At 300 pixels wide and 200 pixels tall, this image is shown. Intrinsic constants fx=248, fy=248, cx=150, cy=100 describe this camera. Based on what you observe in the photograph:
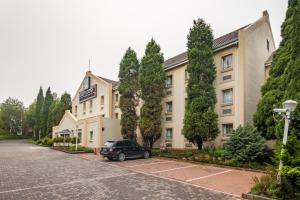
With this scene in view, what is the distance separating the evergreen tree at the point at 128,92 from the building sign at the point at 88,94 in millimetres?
9936

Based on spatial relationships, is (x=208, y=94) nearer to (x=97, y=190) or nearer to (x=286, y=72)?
(x=286, y=72)

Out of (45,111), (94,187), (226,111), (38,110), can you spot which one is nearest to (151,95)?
(226,111)

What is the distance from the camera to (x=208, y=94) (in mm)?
20797

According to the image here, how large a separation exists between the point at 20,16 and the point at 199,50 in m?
13.5

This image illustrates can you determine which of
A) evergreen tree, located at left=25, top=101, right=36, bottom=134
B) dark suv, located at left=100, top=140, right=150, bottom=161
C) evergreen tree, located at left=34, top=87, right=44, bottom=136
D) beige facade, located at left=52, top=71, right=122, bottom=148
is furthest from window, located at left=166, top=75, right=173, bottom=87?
evergreen tree, located at left=25, top=101, right=36, bottom=134

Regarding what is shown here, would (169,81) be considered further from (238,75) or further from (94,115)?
(94,115)

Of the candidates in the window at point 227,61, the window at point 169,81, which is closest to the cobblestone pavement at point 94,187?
the window at point 227,61

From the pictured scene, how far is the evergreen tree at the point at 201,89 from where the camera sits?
20125 mm

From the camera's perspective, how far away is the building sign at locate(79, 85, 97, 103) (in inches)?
1494

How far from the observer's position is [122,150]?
20.6 meters

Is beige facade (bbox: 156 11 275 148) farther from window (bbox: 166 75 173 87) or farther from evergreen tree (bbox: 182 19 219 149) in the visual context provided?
window (bbox: 166 75 173 87)

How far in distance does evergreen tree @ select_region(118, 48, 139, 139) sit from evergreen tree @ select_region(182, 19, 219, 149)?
8.68 meters

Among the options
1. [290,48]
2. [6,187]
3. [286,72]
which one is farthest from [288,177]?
[6,187]

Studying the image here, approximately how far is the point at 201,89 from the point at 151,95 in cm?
627
